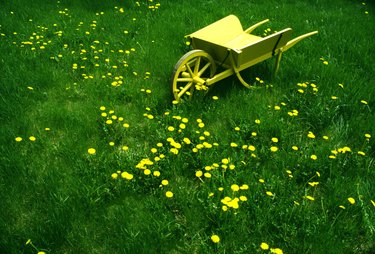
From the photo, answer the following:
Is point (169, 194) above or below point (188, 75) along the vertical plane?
below

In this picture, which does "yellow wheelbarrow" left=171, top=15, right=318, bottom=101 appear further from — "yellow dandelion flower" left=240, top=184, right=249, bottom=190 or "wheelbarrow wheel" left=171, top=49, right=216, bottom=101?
"yellow dandelion flower" left=240, top=184, right=249, bottom=190

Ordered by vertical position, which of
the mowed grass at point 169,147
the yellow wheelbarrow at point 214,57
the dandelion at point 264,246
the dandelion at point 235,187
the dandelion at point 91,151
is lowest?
the mowed grass at point 169,147

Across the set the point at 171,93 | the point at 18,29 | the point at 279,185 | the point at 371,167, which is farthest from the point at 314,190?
the point at 18,29

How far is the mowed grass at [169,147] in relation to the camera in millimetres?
2426

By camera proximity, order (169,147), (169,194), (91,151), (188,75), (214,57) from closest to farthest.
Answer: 1. (169,194)
2. (91,151)
3. (169,147)
4. (188,75)
5. (214,57)

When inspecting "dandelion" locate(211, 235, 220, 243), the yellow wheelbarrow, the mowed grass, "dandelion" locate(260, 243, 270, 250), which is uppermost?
the yellow wheelbarrow

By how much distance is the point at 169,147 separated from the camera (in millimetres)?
3131

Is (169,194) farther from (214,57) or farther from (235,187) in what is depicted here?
(214,57)

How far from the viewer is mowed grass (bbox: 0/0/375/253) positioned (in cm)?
243

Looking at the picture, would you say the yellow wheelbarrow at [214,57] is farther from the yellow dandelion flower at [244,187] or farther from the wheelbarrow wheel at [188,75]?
the yellow dandelion flower at [244,187]

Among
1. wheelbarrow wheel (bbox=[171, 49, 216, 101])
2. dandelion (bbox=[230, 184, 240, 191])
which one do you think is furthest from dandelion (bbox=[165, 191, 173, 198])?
wheelbarrow wheel (bbox=[171, 49, 216, 101])

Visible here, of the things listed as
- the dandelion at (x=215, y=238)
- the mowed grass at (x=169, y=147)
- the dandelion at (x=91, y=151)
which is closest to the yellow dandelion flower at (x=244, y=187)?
the mowed grass at (x=169, y=147)

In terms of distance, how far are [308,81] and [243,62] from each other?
941 millimetres

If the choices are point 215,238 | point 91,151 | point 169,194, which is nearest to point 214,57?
point 91,151
